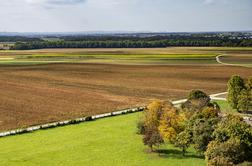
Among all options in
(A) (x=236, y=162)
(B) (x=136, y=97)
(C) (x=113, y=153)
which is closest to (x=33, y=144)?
(C) (x=113, y=153)

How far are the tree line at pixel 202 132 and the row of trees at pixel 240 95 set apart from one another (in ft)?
28.2

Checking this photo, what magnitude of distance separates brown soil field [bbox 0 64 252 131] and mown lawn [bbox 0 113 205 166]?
6254 mm

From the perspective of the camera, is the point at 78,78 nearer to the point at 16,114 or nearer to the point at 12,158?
the point at 16,114

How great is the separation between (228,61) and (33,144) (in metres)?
81.2

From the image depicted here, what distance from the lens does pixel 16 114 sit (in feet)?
158

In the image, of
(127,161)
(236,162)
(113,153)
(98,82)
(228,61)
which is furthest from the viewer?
(228,61)

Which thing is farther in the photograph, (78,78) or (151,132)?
(78,78)

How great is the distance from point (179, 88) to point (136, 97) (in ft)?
35.8

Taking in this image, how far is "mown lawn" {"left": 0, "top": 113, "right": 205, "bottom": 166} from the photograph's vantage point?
30875mm

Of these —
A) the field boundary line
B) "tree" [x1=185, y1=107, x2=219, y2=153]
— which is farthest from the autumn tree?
the field boundary line

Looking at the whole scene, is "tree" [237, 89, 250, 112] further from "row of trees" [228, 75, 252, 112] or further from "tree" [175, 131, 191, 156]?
"tree" [175, 131, 191, 156]

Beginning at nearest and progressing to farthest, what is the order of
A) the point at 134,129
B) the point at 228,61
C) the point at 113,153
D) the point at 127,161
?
the point at 127,161 < the point at 113,153 < the point at 134,129 < the point at 228,61

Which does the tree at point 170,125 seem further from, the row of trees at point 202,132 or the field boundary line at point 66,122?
the field boundary line at point 66,122

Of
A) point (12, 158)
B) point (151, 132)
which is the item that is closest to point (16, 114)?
point (12, 158)
